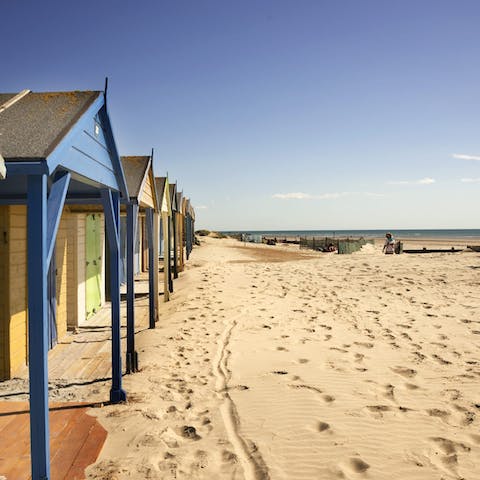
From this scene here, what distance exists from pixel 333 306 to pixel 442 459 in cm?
684

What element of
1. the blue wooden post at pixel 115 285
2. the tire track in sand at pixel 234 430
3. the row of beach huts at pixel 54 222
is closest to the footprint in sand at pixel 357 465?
the tire track in sand at pixel 234 430

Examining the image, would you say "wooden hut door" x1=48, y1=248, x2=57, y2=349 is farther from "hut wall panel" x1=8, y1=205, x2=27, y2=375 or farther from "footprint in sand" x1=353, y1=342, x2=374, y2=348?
"footprint in sand" x1=353, y1=342, x2=374, y2=348

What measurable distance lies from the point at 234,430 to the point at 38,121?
11.9 feet

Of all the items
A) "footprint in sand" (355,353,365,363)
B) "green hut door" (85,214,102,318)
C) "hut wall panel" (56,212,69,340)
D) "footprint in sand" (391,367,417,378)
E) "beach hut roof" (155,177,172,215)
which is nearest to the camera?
"footprint in sand" (391,367,417,378)

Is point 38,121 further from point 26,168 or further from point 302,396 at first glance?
point 302,396

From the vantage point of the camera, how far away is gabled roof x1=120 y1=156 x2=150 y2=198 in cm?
700

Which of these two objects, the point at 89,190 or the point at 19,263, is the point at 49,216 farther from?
the point at 19,263

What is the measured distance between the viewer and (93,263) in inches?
378

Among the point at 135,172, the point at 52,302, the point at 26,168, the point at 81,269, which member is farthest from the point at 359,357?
the point at 81,269

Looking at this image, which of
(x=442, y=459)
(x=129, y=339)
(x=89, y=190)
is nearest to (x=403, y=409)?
(x=442, y=459)

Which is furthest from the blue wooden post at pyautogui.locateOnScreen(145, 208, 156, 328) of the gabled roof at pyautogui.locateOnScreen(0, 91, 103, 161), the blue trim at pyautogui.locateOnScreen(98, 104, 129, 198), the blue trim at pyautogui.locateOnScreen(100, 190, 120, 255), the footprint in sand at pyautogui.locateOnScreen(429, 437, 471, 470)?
the footprint in sand at pyautogui.locateOnScreen(429, 437, 471, 470)

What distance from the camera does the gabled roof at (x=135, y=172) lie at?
7.00 meters

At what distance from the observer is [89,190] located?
5137 mm

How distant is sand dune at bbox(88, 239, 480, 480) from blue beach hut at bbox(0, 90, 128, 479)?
1.24 m
